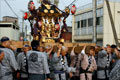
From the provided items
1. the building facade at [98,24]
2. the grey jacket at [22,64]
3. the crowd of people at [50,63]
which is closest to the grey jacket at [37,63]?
the crowd of people at [50,63]

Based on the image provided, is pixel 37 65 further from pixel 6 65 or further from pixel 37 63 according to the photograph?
pixel 6 65

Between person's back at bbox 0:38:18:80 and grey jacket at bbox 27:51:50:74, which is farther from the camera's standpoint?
grey jacket at bbox 27:51:50:74

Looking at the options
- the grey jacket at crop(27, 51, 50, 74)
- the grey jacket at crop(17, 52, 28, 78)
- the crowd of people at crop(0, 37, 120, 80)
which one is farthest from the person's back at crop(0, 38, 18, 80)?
the grey jacket at crop(17, 52, 28, 78)

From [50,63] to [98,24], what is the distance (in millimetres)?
18828

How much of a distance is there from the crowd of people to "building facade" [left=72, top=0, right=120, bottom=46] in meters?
15.2

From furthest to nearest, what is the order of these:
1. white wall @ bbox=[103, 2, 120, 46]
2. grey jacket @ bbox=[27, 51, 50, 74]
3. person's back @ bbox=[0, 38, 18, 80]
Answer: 1. white wall @ bbox=[103, 2, 120, 46]
2. grey jacket @ bbox=[27, 51, 50, 74]
3. person's back @ bbox=[0, 38, 18, 80]

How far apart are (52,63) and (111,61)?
209cm

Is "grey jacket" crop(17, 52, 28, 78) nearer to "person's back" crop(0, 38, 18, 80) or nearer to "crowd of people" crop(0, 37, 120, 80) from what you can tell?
"crowd of people" crop(0, 37, 120, 80)

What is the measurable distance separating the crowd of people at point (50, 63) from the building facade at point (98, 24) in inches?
599

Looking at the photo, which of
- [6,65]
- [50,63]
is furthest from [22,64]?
[6,65]

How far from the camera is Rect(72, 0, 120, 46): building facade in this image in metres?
21.7

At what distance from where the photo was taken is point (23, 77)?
5.32m

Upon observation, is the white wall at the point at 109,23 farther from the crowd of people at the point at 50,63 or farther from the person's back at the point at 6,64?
the person's back at the point at 6,64

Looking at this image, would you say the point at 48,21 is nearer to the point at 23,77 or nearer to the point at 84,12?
the point at 23,77
